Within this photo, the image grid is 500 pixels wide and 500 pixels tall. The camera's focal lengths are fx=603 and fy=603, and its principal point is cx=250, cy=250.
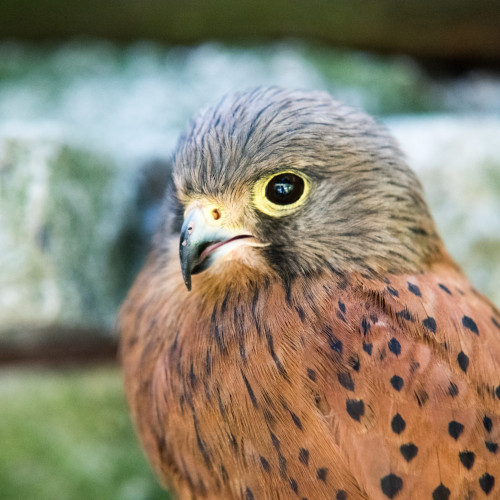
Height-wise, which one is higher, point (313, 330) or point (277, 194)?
point (277, 194)

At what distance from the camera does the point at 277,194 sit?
Result: 4.65 feet

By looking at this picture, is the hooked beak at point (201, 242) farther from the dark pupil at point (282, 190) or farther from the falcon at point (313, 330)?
the dark pupil at point (282, 190)

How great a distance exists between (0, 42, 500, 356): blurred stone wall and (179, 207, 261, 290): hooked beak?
0.95m

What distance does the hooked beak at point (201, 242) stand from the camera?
1375mm

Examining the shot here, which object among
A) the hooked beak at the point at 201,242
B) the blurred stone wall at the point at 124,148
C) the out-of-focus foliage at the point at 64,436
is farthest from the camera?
the out-of-focus foliage at the point at 64,436

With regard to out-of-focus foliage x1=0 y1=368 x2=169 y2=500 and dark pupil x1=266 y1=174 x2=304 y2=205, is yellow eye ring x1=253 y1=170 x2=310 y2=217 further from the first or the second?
out-of-focus foliage x1=0 y1=368 x2=169 y2=500

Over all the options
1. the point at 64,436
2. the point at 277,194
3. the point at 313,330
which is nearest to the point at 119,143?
the point at 64,436

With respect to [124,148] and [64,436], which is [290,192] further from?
[64,436]

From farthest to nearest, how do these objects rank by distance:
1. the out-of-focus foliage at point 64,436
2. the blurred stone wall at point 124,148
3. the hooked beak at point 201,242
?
the out-of-focus foliage at point 64,436
the blurred stone wall at point 124,148
the hooked beak at point 201,242

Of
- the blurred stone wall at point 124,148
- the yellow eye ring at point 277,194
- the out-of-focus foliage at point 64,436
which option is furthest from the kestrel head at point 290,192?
the out-of-focus foliage at point 64,436

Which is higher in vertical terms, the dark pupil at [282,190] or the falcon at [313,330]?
the dark pupil at [282,190]

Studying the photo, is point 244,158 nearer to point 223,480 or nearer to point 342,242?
point 342,242

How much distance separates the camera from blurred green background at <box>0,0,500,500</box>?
87.4 inches

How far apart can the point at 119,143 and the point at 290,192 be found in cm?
138
